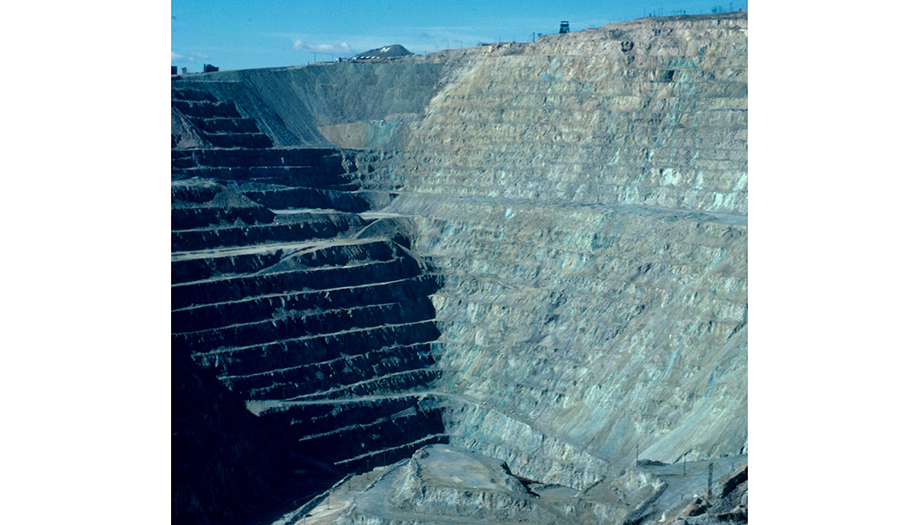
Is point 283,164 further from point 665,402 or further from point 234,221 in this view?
point 665,402

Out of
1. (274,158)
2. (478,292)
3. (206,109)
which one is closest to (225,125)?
(206,109)

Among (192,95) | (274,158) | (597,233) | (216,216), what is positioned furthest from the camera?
(192,95)

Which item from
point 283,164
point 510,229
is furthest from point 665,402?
point 283,164

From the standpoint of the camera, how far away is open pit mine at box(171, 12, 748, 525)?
159ft

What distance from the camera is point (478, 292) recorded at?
217 ft

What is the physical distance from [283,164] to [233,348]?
75.9 feet

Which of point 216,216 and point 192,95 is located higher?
point 192,95

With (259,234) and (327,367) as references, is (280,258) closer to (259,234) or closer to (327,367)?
(259,234)

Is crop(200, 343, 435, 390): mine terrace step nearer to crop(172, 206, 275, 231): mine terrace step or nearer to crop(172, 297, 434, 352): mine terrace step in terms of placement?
crop(172, 297, 434, 352): mine terrace step

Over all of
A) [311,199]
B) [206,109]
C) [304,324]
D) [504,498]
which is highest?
[206,109]

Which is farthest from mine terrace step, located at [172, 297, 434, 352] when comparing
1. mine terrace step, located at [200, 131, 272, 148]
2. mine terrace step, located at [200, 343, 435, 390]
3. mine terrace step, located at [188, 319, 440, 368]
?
mine terrace step, located at [200, 131, 272, 148]

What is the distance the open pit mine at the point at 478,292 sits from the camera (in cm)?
4831
